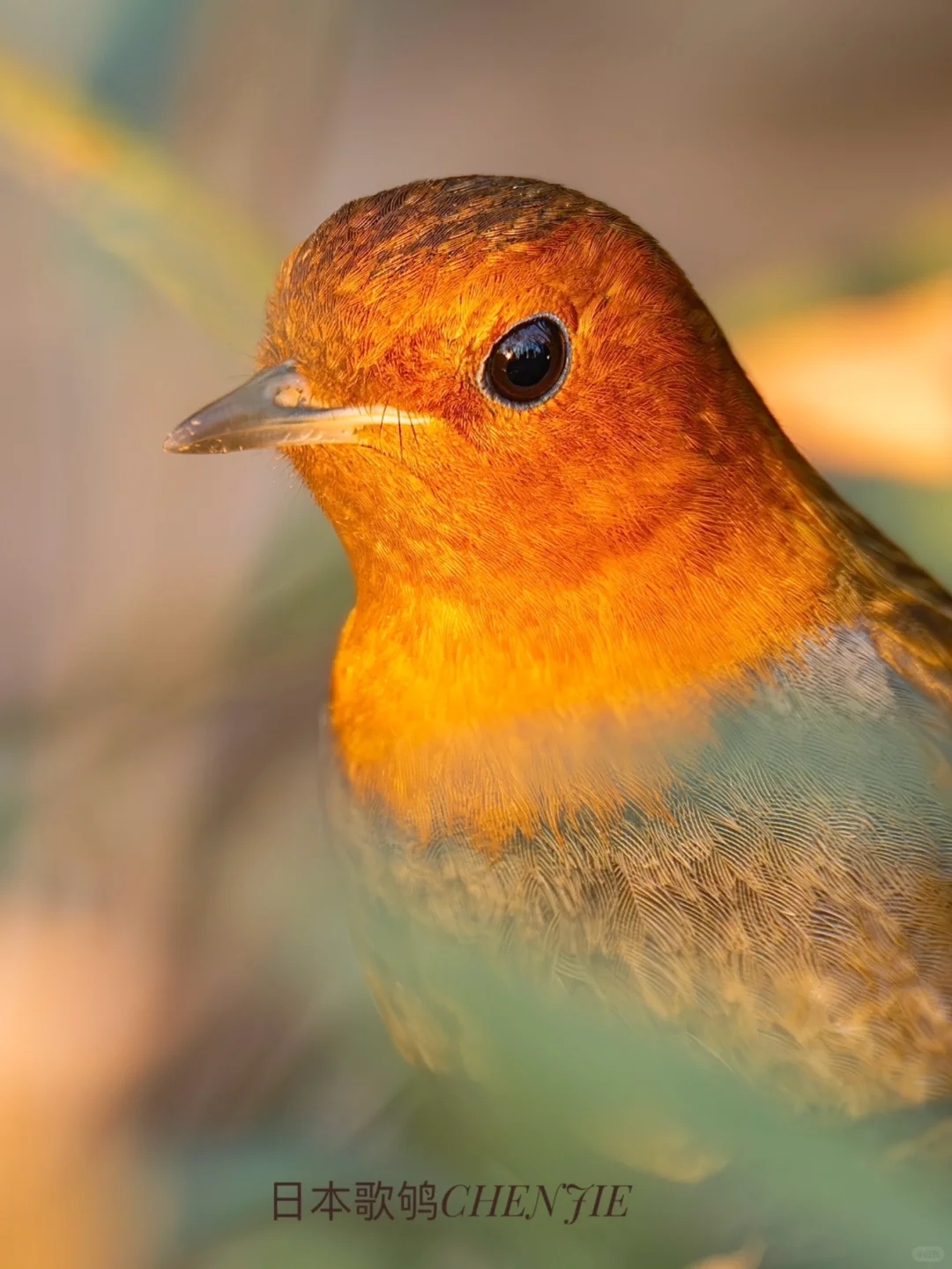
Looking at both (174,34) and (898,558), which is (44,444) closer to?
(174,34)

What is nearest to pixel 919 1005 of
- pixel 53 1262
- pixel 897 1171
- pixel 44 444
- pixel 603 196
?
pixel 897 1171

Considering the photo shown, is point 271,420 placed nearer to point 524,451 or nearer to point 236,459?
point 524,451

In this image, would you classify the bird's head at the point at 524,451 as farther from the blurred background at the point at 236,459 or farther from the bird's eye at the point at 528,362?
the blurred background at the point at 236,459

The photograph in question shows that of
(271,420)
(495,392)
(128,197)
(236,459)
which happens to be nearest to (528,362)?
(495,392)

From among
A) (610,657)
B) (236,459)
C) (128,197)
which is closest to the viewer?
(610,657)

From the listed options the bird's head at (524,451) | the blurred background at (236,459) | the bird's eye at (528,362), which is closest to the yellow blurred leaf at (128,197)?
the blurred background at (236,459)
